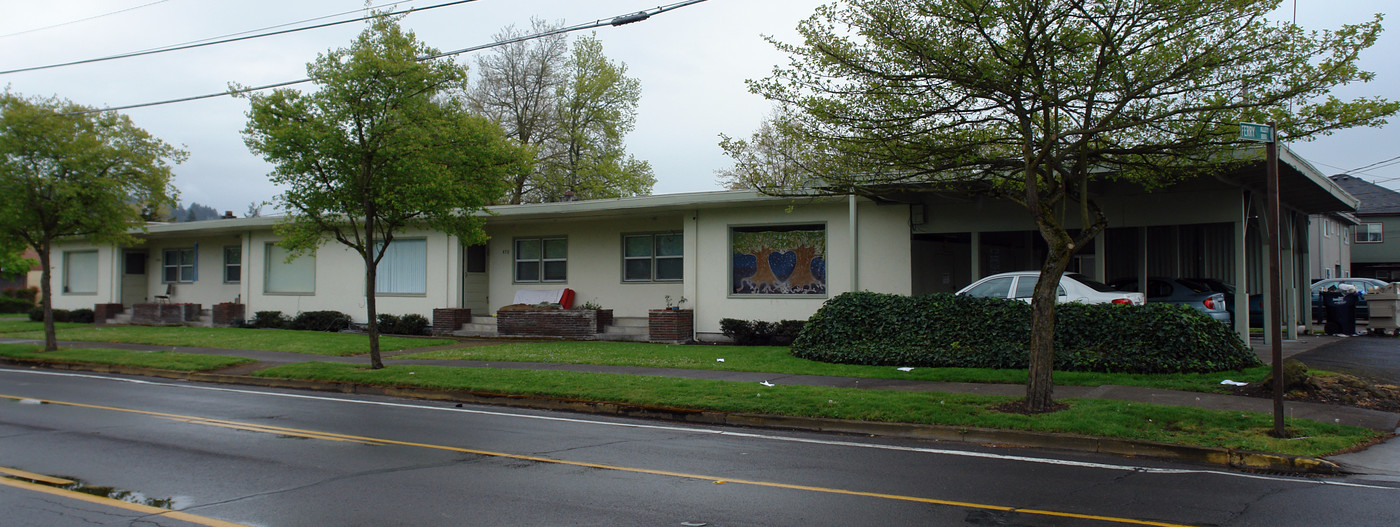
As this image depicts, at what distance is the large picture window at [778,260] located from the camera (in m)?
20.6

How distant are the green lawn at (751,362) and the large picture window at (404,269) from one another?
610 centimetres

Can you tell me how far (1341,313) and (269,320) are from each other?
1200 inches

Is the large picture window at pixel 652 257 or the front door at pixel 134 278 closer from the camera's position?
the large picture window at pixel 652 257

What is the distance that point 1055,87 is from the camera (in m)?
10.5

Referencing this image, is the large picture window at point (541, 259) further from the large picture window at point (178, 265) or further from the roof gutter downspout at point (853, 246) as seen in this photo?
the large picture window at point (178, 265)

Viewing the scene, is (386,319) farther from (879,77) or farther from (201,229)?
(879,77)

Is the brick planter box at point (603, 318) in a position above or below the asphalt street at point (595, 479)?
above

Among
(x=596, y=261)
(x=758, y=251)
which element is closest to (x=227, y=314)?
(x=596, y=261)

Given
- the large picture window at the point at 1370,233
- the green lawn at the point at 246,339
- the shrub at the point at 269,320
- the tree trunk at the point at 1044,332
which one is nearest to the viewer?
the tree trunk at the point at 1044,332

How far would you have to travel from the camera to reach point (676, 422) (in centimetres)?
1122

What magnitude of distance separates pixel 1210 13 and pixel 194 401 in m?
14.3

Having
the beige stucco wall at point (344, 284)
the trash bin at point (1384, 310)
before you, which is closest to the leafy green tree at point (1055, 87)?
the trash bin at point (1384, 310)

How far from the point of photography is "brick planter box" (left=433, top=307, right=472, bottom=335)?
977 inches

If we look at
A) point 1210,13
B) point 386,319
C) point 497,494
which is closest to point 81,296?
point 386,319
